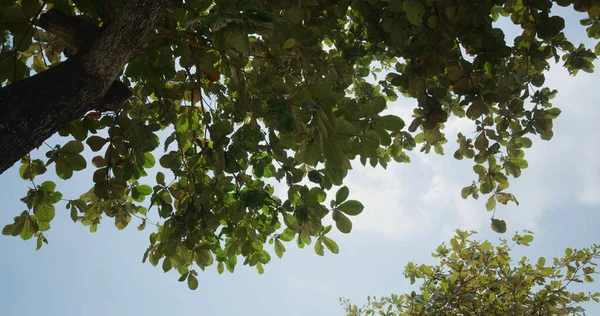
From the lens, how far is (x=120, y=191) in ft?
8.48

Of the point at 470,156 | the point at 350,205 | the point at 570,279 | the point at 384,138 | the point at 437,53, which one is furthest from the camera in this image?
the point at 570,279

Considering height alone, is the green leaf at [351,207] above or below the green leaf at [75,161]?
below

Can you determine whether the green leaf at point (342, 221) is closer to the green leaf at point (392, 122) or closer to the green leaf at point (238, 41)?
the green leaf at point (392, 122)

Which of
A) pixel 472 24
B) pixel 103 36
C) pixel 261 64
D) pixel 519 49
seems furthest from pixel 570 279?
pixel 103 36

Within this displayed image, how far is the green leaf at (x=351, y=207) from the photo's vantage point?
79.2 inches

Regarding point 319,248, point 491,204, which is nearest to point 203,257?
point 319,248

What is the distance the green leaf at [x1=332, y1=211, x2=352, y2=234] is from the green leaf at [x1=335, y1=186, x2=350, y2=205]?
2.3 inches

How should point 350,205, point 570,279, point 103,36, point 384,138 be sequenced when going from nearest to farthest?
point 103,36, point 384,138, point 350,205, point 570,279

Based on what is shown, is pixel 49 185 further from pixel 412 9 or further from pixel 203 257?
pixel 412 9

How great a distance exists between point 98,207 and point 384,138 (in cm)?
223

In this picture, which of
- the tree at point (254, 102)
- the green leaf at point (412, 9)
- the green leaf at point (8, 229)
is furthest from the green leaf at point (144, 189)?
the green leaf at point (412, 9)

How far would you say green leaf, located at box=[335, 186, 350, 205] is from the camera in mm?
2011

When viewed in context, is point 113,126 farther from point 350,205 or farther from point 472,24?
point 472,24

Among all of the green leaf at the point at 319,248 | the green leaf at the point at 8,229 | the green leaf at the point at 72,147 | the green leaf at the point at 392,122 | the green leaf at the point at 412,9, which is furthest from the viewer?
the green leaf at the point at 8,229
